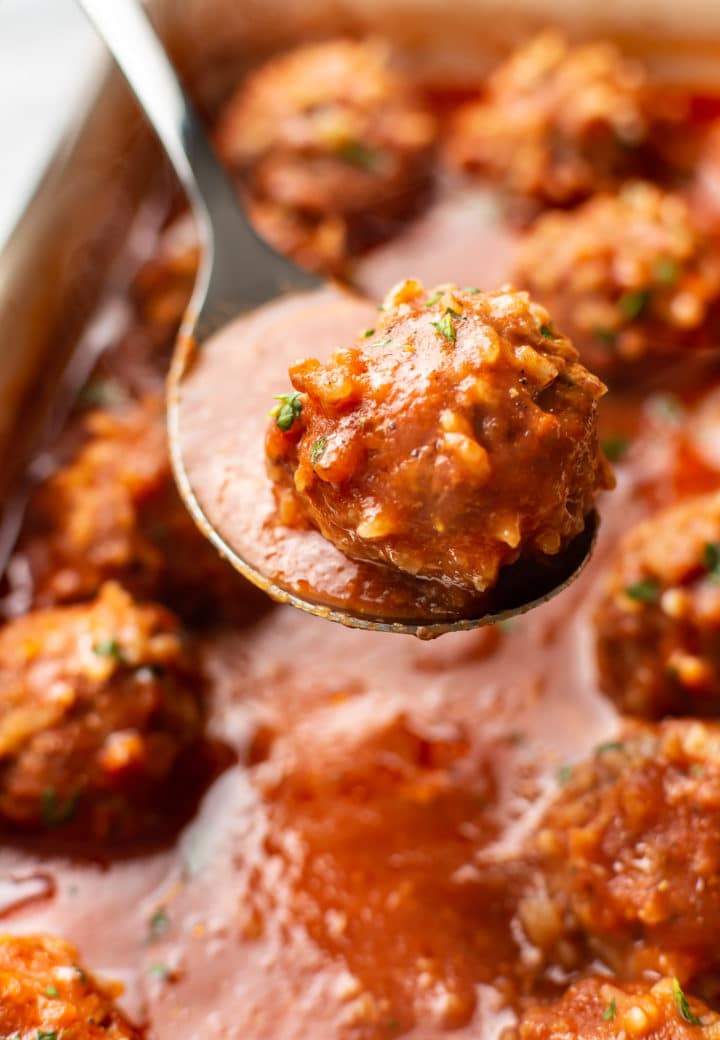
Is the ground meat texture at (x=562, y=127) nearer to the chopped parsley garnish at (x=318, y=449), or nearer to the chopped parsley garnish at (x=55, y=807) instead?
the chopped parsley garnish at (x=318, y=449)

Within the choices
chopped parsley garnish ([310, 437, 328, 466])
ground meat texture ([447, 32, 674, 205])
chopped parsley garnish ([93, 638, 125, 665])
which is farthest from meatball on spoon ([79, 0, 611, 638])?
ground meat texture ([447, 32, 674, 205])

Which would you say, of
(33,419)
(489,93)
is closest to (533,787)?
(33,419)

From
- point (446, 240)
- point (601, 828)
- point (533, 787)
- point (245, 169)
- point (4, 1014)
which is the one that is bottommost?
point (533, 787)

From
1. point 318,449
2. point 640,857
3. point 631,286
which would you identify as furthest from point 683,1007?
point 631,286

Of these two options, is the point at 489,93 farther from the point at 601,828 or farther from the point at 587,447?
the point at 601,828

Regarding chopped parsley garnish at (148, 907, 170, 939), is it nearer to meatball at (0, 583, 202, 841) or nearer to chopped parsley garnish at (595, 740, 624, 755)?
meatball at (0, 583, 202, 841)

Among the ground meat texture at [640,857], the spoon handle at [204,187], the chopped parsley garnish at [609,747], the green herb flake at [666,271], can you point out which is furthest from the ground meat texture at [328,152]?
the ground meat texture at [640,857]

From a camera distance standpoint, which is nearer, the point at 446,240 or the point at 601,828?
the point at 601,828
